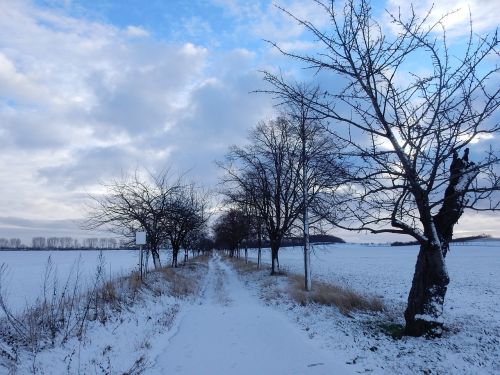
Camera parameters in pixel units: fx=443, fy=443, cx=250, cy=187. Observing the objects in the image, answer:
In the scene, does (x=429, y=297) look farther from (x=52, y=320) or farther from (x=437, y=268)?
(x=52, y=320)

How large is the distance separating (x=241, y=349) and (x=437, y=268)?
14.2ft

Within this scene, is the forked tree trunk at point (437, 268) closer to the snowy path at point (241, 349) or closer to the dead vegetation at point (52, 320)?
the snowy path at point (241, 349)

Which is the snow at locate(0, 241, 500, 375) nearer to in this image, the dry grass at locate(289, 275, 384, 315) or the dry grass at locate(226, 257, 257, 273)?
the dry grass at locate(289, 275, 384, 315)

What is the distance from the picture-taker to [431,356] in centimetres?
748

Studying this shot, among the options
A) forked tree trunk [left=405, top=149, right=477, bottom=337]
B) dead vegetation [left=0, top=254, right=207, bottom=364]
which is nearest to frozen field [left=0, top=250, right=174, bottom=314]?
dead vegetation [left=0, top=254, right=207, bottom=364]

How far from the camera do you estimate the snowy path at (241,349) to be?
745 centimetres

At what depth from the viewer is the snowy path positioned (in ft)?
24.4

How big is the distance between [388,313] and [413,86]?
645 cm

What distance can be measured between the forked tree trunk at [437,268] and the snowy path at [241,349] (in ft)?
7.27

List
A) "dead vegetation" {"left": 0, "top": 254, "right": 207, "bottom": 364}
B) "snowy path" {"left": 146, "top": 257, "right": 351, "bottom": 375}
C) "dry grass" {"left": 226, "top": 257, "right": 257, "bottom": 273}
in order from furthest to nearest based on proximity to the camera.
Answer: "dry grass" {"left": 226, "top": 257, "right": 257, "bottom": 273}, "snowy path" {"left": 146, "top": 257, "right": 351, "bottom": 375}, "dead vegetation" {"left": 0, "top": 254, "right": 207, "bottom": 364}

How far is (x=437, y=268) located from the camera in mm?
9023

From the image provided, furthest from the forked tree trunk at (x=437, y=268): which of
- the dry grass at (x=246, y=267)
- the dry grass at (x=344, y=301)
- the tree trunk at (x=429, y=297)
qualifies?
the dry grass at (x=246, y=267)

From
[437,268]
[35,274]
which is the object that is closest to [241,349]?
[437,268]

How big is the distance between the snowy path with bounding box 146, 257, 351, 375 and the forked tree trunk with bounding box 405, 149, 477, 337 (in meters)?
2.22
